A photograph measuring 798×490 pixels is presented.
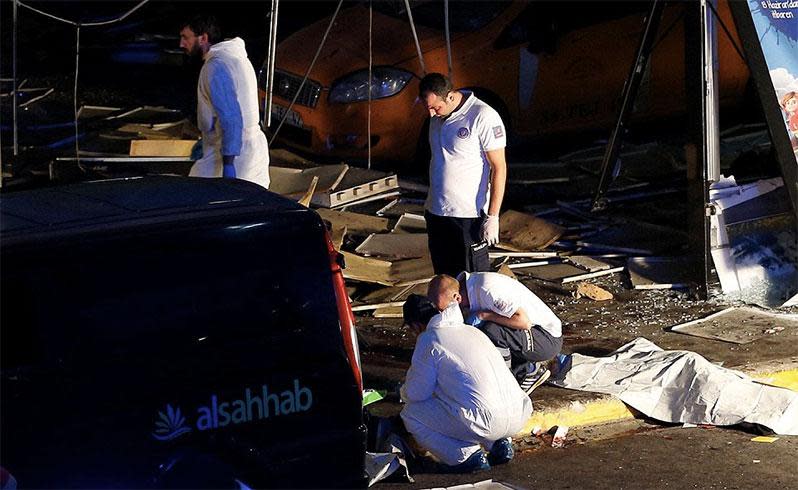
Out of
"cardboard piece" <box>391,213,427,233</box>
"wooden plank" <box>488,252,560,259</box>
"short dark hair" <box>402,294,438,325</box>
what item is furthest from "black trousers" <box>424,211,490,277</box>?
"cardboard piece" <box>391,213,427,233</box>

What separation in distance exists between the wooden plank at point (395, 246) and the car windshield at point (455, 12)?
3.62m

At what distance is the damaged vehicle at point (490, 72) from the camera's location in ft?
40.8

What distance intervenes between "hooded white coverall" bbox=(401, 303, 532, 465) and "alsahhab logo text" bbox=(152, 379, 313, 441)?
1555mm

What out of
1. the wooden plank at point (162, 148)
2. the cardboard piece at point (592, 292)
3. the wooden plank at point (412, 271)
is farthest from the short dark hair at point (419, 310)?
the wooden plank at point (162, 148)

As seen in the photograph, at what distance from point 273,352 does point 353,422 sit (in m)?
0.47

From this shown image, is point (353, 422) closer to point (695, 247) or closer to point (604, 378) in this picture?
point (604, 378)

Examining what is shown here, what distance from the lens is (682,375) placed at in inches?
290

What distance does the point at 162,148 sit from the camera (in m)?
12.8

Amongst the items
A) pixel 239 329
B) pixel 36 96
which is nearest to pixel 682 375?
pixel 239 329

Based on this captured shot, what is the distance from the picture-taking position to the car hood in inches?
494

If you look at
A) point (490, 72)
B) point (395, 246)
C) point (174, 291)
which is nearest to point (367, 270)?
point (395, 246)

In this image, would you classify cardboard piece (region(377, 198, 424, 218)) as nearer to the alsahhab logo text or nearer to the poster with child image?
the poster with child image

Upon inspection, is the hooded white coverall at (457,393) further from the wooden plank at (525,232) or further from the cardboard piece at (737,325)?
the wooden plank at (525,232)

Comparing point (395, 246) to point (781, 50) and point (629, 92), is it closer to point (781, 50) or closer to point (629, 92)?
point (629, 92)
